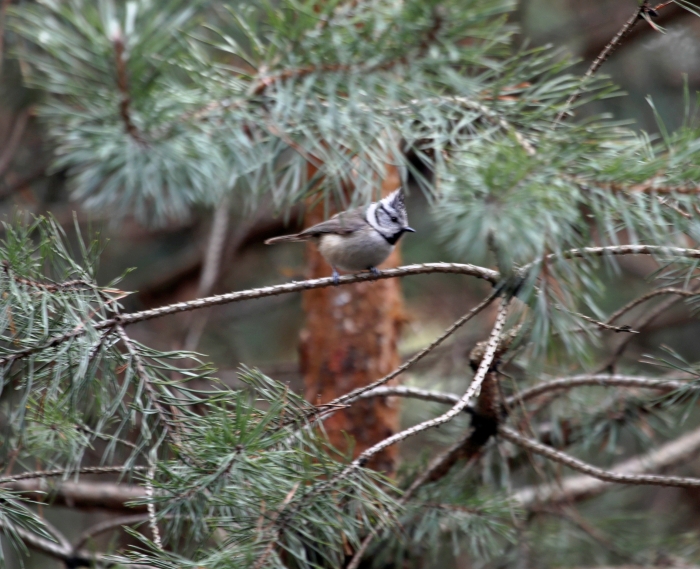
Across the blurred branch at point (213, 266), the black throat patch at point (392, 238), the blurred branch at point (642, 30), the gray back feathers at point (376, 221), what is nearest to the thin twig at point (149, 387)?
the gray back feathers at point (376, 221)

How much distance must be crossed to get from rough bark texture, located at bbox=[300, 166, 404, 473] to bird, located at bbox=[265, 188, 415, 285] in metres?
0.10

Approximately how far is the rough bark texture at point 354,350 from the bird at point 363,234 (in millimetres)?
95

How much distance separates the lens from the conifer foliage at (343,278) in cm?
106

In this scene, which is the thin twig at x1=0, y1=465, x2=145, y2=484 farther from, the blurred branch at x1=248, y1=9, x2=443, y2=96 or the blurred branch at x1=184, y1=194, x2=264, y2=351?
the blurred branch at x1=184, y1=194, x2=264, y2=351

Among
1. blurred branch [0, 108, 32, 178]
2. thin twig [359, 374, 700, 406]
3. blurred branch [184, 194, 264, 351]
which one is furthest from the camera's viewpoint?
blurred branch [184, 194, 264, 351]

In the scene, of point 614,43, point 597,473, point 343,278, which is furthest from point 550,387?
point 614,43

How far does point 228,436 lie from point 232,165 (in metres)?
0.81

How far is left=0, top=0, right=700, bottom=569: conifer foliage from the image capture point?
3.49 feet

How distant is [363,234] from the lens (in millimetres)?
2160

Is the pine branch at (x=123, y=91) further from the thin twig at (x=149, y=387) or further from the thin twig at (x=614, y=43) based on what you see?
the thin twig at (x=614, y=43)

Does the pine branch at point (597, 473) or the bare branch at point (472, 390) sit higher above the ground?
the bare branch at point (472, 390)

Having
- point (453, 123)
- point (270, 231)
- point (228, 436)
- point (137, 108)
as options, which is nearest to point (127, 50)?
point (137, 108)

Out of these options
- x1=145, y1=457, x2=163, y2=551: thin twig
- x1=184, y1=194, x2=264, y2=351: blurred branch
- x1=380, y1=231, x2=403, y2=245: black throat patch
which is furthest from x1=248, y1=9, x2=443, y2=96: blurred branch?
x1=184, y1=194, x2=264, y2=351: blurred branch

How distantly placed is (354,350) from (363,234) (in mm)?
372
